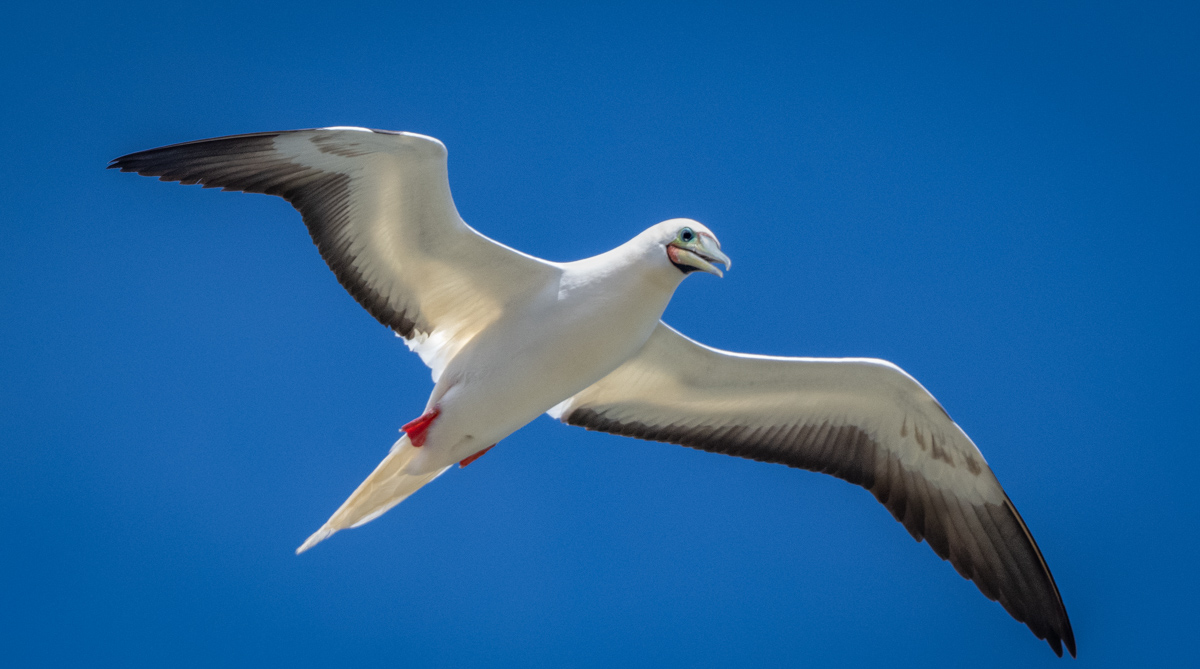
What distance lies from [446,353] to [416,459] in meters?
0.94

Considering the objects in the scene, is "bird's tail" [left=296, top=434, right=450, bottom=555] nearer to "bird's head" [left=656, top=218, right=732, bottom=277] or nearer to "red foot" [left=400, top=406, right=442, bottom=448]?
"red foot" [left=400, top=406, right=442, bottom=448]

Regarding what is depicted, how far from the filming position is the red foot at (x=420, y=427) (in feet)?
24.0

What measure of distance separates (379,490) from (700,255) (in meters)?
2.88

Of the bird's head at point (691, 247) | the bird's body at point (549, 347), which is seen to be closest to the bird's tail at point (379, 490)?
the bird's body at point (549, 347)

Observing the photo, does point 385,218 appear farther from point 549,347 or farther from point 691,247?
point 691,247

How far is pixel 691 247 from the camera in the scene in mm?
6844

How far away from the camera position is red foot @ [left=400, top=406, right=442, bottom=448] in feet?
24.0

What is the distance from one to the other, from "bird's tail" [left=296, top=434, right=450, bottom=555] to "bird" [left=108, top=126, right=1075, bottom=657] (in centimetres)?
1

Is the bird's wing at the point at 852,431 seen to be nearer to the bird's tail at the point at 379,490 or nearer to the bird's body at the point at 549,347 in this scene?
the bird's body at the point at 549,347

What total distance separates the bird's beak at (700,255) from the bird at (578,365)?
0.6 inches

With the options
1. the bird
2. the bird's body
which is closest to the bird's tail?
the bird

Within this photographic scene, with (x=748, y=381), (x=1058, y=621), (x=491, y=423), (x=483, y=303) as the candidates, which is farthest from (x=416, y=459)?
(x=1058, y=621)

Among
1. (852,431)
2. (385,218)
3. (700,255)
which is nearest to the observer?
(700,255)

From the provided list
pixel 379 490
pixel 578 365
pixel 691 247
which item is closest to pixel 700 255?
pixel 691 247
